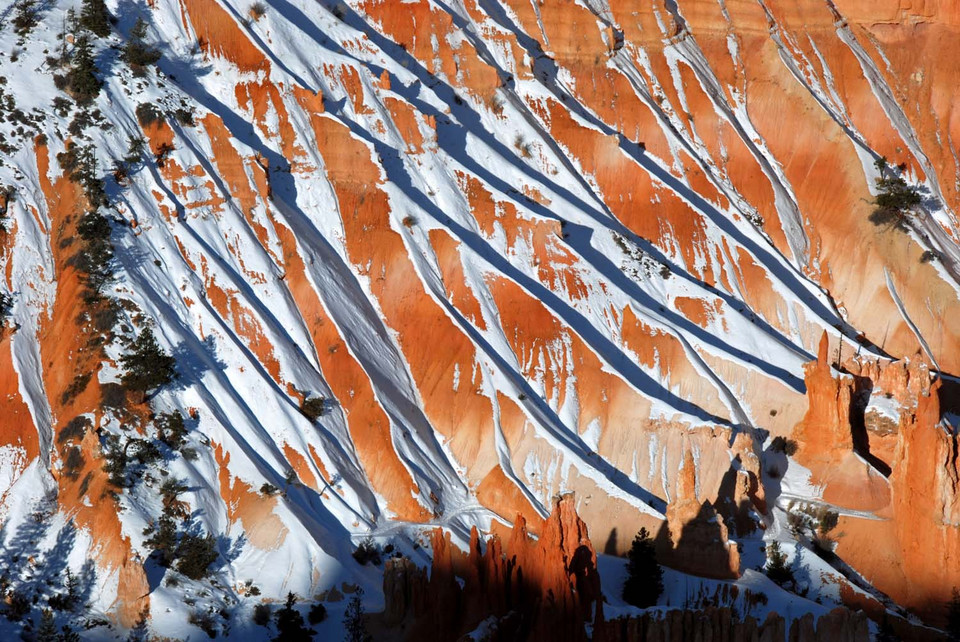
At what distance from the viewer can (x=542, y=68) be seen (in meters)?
67.8

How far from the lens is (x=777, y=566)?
45.5 meters

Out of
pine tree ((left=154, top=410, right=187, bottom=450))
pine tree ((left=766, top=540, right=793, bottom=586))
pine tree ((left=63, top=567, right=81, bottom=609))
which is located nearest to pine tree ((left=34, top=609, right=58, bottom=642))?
pine tree ((left=63, top=567, right=81, bottom=609))

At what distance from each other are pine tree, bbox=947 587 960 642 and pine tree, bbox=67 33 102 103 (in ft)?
128

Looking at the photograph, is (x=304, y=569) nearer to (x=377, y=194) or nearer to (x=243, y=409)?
(x=243, y=409)

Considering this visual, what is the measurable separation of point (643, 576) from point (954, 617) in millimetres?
10204

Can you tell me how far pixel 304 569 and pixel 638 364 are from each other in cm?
1786

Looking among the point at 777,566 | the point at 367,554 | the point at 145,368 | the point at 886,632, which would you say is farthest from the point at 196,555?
the point at 886,632

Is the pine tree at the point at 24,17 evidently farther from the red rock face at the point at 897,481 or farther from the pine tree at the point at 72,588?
the red rock face at the point at 897,481

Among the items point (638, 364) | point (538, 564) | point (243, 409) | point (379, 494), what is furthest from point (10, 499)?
point (638, 364)

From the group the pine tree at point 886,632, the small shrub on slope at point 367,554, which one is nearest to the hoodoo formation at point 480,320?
the small shrub on slope at point 367,554

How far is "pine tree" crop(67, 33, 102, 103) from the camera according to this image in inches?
2192

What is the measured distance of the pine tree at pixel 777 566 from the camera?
4494 cm

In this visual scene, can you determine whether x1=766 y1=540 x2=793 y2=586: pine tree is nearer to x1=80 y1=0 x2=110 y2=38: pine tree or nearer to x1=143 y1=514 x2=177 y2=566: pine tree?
x1=143 y1=514 x2=177 y2=566: pine tree

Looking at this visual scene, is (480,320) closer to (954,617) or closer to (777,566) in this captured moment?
(777,566)
